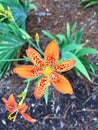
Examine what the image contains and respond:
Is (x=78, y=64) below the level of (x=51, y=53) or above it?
below

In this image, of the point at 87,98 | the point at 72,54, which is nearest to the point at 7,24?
the point at 72,54

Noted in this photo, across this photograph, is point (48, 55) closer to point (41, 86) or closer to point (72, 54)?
point (41, 86)

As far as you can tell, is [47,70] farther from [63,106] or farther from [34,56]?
[63,106]

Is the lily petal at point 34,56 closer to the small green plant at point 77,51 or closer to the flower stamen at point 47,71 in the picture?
the flower stamen at point 47,71

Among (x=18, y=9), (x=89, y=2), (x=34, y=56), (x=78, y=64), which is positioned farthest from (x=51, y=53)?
(x=89, y=2)

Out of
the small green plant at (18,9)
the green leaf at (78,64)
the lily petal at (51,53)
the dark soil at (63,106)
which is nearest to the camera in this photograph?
the lily petal at (51,53)

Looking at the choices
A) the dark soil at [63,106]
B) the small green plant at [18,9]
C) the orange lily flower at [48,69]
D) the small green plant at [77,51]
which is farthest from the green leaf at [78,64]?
the small green plant at [18,9]

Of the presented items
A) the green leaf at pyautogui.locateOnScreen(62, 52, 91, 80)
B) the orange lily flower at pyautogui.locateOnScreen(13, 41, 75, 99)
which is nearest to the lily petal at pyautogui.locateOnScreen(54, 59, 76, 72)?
the orange lily flower at pyautogui.locateOnScreen(13, 41, 75, 99)

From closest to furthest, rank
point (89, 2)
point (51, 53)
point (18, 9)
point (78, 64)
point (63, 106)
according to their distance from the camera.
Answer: point (51, 53)
point (78, 64)
point (63, 106)
point (18, 9)
point (89, 2)
